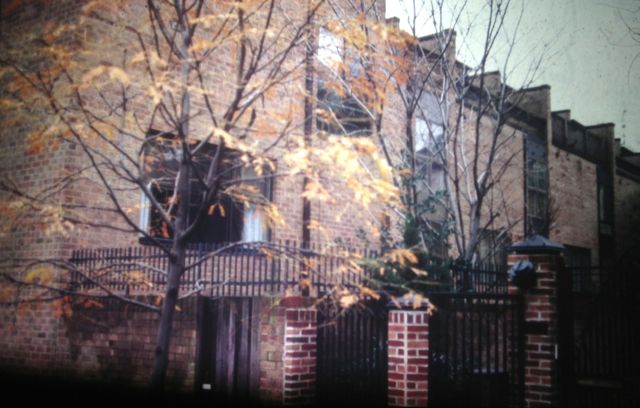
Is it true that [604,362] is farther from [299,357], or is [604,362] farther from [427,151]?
[427,151]

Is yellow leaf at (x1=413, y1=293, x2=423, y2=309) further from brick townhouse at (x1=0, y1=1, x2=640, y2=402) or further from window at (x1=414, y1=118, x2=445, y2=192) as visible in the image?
window at (x1=414, y1=118, x2=445, y2=192)

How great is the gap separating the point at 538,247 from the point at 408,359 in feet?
6.34

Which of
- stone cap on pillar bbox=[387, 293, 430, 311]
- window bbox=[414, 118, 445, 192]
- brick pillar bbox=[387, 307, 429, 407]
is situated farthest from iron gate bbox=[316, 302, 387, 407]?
window bbox=[414, 118, 445, 192]

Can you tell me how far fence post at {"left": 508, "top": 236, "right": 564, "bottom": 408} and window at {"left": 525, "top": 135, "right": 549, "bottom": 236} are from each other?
12.4 metres

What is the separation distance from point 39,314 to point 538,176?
16.3 metres

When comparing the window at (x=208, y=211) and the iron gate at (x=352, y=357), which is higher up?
the window at (x=208, y=211)

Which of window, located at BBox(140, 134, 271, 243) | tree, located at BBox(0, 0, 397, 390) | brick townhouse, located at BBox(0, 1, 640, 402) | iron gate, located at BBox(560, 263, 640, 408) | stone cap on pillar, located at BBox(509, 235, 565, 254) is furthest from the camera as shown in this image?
window, located at BBox(140, 134, 271, 243)

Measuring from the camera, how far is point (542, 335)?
6434mm

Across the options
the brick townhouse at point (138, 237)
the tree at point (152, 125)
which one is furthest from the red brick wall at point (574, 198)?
the tree at point (152, 125)

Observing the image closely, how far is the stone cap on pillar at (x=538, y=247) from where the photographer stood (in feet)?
21.5

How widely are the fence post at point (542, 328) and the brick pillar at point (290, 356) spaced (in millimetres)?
2412

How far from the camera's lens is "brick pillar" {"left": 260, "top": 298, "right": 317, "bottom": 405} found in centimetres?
664

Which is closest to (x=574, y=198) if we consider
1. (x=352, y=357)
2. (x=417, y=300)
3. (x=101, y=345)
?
(x=352, y=357)

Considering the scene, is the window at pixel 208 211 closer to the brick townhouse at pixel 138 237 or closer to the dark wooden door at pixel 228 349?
the brick townhouse at pixel 138 237
